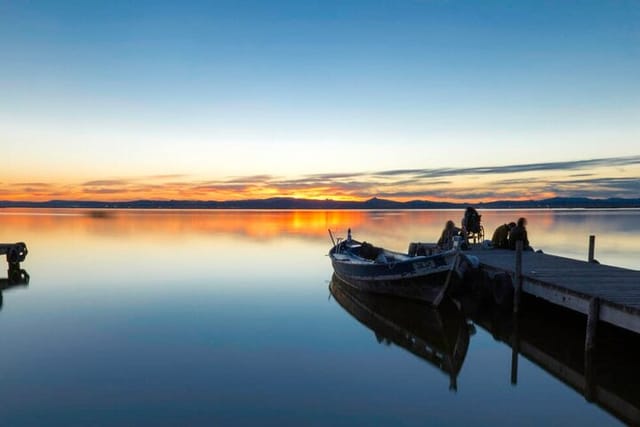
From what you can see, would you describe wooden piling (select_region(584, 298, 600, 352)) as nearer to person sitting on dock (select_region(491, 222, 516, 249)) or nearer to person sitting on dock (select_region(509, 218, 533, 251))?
person sitting on dock (select_region(509, 218, 533, 251))

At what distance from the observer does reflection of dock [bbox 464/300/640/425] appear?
9.09 m

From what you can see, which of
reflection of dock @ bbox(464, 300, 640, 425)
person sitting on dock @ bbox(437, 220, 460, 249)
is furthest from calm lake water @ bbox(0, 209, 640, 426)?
person sitting on dock @ bbox(437, 220, 460, 249)

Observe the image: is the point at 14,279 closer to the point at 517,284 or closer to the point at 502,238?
the point at 517,284

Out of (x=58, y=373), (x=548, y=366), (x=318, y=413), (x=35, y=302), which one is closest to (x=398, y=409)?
(x=318, y=413)

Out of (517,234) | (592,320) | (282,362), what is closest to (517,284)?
(592,320)

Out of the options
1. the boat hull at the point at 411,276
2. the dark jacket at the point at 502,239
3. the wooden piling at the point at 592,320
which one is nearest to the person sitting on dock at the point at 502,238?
the dark jacket at the point at 502,239

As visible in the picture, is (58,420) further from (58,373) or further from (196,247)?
(196,247)

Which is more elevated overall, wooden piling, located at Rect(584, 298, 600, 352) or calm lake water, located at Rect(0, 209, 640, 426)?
wooden piling, located at Rect(584, 298, 600, 352)

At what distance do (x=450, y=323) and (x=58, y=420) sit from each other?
1098 centimetres

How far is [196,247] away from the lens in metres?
39.4

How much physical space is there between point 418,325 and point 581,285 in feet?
15.7

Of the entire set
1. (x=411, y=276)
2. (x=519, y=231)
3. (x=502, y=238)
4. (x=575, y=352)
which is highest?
(x=519, y=231)

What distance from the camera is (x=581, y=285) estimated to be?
12180 millimetres

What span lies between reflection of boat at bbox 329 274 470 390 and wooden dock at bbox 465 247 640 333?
2295mm
